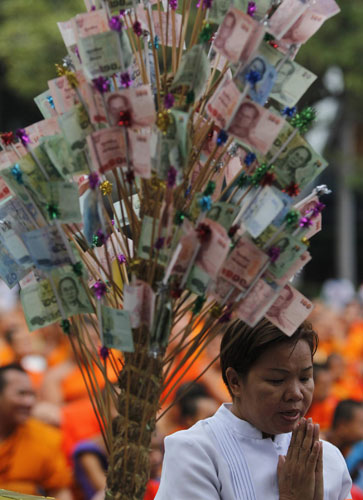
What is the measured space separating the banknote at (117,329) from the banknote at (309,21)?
71cm

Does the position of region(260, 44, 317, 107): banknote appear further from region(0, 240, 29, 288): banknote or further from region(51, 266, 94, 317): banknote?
region(0, 240, 29, 288): banknote

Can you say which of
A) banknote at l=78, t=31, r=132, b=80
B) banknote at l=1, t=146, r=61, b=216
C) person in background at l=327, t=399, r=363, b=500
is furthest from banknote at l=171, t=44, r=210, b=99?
person in background at l=327, t=399, r=363, b=500

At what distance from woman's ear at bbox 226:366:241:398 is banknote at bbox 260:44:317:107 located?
0.66m

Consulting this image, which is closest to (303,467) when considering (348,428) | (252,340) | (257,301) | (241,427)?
(241,427)

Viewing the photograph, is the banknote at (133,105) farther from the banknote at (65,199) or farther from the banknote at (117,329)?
the banknote at (117,329)

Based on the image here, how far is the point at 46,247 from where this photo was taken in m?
1.84

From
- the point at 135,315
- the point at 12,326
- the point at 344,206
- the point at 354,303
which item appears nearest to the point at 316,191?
the point at 135,315

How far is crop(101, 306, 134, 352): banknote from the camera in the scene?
1793mm

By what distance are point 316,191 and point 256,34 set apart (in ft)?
1.27

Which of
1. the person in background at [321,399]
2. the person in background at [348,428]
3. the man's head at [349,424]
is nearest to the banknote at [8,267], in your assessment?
the person in background at [348,428]

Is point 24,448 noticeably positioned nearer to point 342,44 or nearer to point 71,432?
point 71,432

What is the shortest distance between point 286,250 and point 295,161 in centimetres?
20

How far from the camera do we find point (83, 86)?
1.83 m

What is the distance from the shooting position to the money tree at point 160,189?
1.76m
